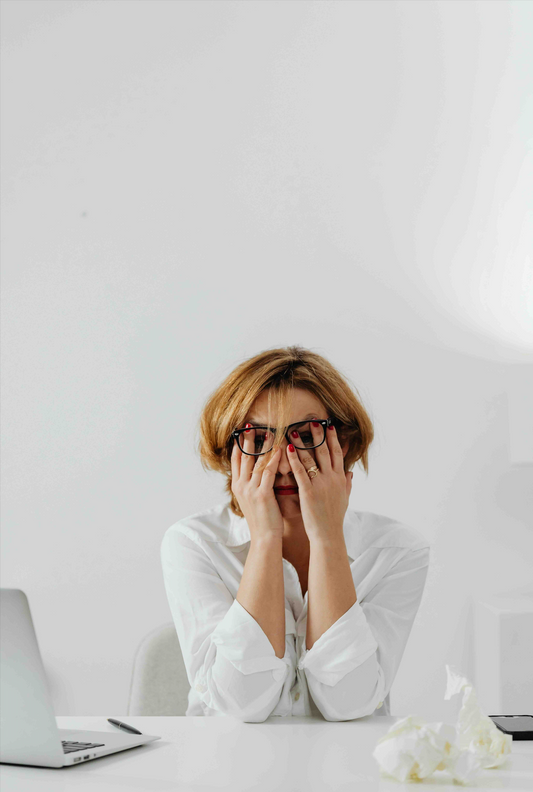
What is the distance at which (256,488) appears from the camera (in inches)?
56.5

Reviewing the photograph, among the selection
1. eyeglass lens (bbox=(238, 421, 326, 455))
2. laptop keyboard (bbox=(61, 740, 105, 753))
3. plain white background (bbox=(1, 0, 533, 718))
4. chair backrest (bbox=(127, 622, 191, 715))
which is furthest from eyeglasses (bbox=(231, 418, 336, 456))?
plain white background (bbox=(1, 0, 533, 718))

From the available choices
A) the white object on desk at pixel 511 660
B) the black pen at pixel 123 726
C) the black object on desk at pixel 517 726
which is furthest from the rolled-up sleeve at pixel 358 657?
the white object on desk at pixel 511 660

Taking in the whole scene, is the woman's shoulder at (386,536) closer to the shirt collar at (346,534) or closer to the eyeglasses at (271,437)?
the shirt collar at (346,534)

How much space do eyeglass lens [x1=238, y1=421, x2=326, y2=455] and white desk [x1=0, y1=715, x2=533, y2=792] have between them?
546 mm

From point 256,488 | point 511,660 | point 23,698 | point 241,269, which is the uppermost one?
point 241,269

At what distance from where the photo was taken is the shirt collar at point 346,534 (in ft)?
4.86

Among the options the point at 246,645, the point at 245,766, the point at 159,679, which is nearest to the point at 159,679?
the point at 159,679

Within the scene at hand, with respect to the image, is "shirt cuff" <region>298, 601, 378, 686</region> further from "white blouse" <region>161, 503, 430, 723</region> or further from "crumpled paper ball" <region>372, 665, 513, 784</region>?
"crumpled paper ball" <region>372, 665, 513, 784</region>

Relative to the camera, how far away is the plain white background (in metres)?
2.41

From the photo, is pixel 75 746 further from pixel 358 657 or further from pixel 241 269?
pixel 241 269

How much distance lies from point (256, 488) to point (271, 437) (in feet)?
0.35

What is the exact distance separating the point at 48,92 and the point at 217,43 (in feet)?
2.03

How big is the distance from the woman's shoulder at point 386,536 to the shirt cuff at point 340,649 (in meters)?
0.26

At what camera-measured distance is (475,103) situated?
251cm
